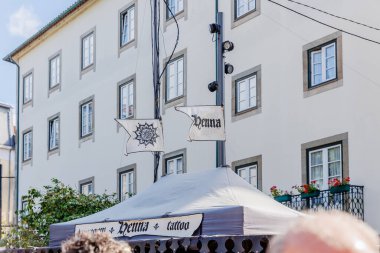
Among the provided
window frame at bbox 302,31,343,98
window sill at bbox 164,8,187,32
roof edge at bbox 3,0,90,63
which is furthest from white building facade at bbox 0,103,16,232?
window frame at bbox 302,31,343,98

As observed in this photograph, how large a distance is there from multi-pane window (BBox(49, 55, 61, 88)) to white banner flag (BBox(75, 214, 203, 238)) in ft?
79.1

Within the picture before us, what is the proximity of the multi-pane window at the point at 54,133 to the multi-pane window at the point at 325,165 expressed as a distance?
51.4ft

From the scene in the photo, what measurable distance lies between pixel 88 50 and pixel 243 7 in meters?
9.98

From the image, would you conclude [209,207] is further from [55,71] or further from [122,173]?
[55,71]

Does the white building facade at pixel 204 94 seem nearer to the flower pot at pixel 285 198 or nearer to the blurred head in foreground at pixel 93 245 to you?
the flower pot at pixel 285 198

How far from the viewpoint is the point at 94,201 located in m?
24.8

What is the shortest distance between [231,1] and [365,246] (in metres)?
23.6

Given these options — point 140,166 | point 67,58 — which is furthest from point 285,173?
point 67,58

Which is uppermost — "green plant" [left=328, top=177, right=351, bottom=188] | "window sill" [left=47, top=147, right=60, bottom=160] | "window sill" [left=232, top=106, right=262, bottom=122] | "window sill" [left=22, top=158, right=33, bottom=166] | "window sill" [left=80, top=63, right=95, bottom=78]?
"window sill" [left=80, top=63, right=95, bottom=78]

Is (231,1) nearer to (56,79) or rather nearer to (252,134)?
(252,134)

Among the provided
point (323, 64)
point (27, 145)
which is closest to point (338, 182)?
point (323, 64)

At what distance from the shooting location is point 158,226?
36.5 ft

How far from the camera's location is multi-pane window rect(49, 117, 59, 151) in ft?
116

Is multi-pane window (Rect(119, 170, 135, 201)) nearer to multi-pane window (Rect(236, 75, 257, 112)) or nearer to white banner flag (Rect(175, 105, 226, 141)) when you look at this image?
multi-pane window (Rect(236, 75, 257, 112))
